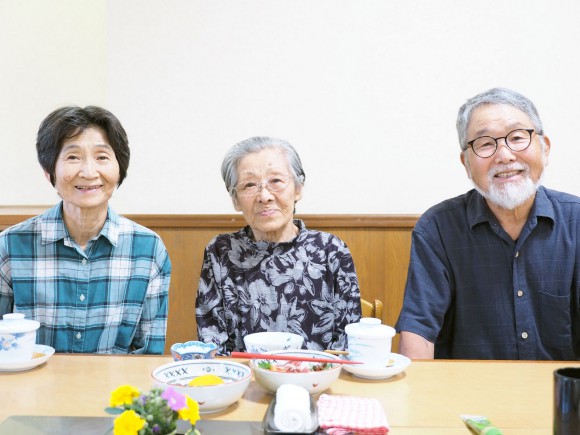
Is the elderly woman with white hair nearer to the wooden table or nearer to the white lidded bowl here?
the wooden table

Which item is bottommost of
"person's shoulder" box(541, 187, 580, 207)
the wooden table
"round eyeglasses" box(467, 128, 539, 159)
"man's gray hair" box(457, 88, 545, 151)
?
the wooden table

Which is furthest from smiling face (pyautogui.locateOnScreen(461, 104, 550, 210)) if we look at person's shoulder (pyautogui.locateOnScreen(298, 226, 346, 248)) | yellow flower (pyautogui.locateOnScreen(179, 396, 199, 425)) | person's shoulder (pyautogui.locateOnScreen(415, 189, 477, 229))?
yellow flower (pyautogui.locateOnScreen(179, 396, 199, 425))

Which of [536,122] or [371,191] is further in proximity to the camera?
[371,191]

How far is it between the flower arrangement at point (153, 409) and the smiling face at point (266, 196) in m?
1.11

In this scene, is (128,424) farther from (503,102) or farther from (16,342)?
(503,102)

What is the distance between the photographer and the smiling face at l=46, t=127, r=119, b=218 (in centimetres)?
177

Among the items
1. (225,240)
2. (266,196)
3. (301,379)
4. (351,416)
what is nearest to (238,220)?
(225,240)

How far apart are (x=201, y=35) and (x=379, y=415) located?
2.19 m

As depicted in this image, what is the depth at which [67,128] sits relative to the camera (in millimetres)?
1781

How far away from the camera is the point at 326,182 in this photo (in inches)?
109

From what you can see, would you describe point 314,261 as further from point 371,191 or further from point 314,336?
point 371,191

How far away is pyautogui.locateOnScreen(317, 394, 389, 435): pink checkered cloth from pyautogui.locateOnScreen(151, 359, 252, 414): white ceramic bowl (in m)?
0.16

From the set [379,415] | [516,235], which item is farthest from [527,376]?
[516,235]

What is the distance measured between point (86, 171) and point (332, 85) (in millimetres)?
1355
